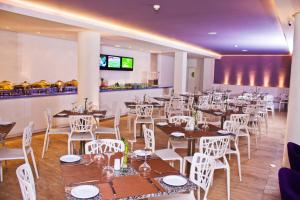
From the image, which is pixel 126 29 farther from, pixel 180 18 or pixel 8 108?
pixel 8 108

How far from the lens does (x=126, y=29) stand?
23.9 feet

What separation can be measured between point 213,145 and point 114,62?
25.7 feet

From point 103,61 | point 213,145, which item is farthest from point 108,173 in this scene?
point 103,61

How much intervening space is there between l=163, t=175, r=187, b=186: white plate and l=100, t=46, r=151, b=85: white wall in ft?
27.6

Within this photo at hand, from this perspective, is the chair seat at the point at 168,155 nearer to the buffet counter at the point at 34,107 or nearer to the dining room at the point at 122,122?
the dining room at the point at 122,122

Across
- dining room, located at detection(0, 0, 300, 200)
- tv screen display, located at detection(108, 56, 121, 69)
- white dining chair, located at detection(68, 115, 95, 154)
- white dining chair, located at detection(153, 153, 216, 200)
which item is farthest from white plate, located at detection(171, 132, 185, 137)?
tv screen display, located at detection(108, 56, 121, 69)

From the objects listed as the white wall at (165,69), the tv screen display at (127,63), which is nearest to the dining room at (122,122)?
the tv screen display at (127,63)

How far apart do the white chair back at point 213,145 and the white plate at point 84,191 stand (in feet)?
6.03

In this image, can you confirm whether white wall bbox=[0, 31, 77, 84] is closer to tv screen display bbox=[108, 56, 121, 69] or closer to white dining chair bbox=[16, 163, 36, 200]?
tv screen display bbox=[108, 56, 121, 69]

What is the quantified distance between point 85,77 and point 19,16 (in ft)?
7.87

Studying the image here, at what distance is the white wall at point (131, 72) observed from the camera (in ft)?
34.8

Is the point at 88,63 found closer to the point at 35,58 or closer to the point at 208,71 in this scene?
the point at 35,58

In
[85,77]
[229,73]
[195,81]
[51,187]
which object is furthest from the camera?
[195,81]

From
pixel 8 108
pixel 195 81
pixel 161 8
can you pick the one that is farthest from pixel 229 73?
pixel 8 108
